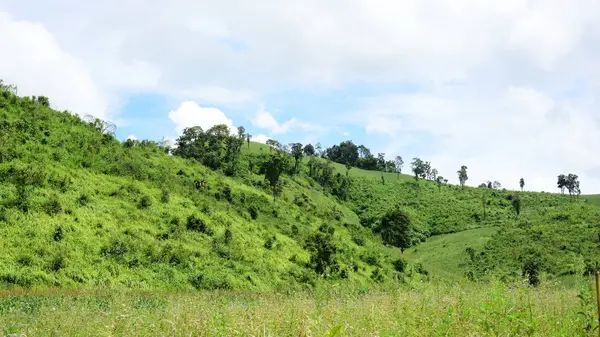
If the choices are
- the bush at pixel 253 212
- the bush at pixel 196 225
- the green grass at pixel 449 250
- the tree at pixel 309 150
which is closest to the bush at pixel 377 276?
the bush at pixel 253 212

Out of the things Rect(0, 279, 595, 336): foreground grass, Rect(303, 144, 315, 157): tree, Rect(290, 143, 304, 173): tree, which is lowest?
Rect(0, 279, 595, 336): foreground grass

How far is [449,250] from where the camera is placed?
78.1 meters

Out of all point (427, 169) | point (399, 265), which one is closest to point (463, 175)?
point (427, 169)

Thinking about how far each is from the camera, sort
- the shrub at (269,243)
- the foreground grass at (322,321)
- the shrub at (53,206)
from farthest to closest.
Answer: the shrub at (269,243) → the shrub at (53,206) → the foreground grass at (322,321)

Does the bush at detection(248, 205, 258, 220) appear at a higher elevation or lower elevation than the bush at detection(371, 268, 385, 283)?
higher

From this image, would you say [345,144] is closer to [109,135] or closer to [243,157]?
[243,157]

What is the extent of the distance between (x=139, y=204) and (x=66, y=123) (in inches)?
500

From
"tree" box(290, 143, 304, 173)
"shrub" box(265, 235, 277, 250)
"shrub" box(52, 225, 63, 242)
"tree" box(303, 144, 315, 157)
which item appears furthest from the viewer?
"tree" box(303, 144, 315, 157)

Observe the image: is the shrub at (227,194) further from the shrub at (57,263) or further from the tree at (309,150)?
the tree at (309,150)

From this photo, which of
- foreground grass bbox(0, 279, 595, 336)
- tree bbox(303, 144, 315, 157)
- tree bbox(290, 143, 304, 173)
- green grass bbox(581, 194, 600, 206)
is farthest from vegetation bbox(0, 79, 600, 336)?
tree bbox(303, 144, 315, 157)

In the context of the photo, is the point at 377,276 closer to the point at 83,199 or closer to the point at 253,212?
the point at 253,212

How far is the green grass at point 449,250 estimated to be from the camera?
68812 millimetres

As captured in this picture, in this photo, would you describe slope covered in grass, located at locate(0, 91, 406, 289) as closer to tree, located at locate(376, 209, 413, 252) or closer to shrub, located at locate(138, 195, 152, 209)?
shrub, located at locate(138, 195, 152, 209)

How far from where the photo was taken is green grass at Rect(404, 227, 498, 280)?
6881 cm
